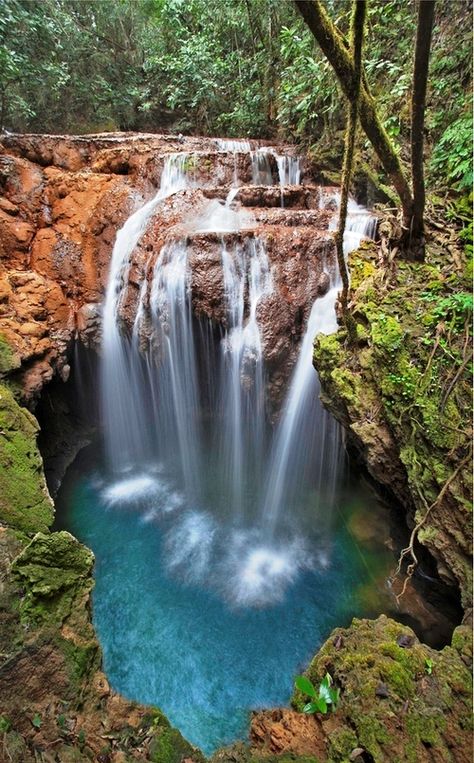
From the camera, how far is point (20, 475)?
14.3ft

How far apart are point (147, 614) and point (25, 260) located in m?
7.02

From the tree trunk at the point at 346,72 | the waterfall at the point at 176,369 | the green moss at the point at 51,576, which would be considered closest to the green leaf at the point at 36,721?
the green moss at the point at 51,576

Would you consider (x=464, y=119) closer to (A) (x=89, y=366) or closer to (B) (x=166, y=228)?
(B) (x=166, y=228)

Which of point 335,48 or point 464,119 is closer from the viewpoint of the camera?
point 335,48

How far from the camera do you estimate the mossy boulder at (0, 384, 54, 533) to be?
3939 millimetres

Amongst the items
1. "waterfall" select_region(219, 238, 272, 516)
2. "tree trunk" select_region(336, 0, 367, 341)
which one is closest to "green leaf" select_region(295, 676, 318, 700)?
"tree trunk" select_region(336, 0, 367, 341)

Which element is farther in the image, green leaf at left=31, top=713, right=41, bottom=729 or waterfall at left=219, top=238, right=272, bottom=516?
waterfall at left=219, top=238, right=272, bottom=516

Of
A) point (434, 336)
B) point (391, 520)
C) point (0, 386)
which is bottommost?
point (391, 520)

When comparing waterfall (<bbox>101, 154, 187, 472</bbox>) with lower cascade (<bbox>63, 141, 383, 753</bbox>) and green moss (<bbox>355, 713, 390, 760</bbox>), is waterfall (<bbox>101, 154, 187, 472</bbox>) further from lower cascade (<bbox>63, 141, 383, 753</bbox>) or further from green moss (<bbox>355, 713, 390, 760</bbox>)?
green moss (<bbox>355, 713, 390, 760</bbox>)

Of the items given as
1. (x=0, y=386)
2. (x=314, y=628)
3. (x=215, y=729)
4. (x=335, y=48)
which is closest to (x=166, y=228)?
(x=0, y=386)

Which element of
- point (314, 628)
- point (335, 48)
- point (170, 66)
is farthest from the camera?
point (170, 66)

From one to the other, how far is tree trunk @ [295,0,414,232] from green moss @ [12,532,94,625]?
4489mm

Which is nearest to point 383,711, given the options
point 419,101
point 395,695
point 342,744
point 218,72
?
point 395,695

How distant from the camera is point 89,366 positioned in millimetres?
8359
